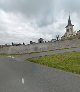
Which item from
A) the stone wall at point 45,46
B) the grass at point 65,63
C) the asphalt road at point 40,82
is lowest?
the asphalt road at point 40,82

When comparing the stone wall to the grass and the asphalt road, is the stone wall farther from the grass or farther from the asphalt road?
the asphalt road

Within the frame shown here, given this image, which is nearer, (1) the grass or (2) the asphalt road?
(2) the asphalt road

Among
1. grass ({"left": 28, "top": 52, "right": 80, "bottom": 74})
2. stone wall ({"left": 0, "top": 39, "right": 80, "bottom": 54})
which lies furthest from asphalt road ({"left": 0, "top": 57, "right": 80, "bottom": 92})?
stone wall ({"left": 0, "top": 39, "right": 80, "bottom": 54})

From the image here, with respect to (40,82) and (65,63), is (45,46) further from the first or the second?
(40,82)

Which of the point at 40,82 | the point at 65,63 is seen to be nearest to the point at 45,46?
the point at 65,63

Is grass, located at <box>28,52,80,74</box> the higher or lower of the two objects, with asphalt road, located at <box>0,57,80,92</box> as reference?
higher

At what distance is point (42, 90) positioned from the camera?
9188 mm

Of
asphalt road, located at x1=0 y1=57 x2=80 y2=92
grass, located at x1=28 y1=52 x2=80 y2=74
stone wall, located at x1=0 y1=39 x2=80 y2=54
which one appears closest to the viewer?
asphalt road, located at x1=0 y1=57 x2=80 y2=92

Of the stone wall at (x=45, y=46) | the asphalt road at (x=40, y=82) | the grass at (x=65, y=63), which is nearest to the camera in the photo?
the asphalt road at (x=40, y=82)

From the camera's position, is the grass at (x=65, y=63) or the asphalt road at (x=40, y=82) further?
the grass at (x=65, y=63)

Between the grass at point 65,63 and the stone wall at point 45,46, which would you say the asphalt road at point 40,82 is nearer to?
the grass at point 65,63

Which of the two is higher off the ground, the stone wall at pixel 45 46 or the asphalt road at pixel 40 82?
the stone wall at pixel 45 46

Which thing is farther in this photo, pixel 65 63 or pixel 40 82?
pixel 65 63

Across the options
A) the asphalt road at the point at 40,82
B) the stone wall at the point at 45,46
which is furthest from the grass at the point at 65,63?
the stone wall at the point at 45,46
